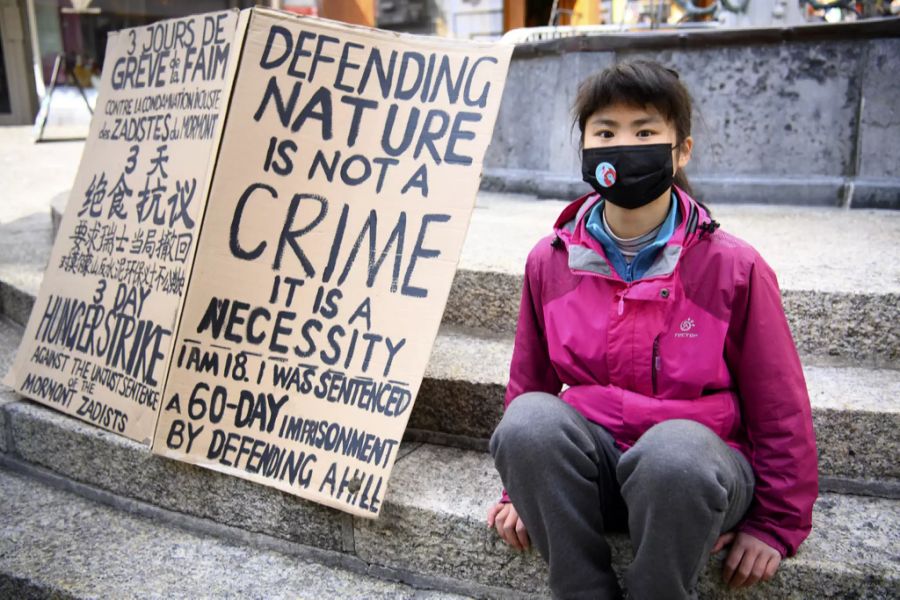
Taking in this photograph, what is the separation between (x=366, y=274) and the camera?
219cm

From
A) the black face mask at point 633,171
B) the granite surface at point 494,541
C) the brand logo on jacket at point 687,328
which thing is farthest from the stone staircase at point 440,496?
the black face mask at point 633,171

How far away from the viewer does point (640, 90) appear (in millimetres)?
1688

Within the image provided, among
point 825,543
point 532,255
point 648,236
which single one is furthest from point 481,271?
point 825,543

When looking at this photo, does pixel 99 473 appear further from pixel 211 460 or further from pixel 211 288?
pixel 211 288

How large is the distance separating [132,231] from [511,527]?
5.19 feet

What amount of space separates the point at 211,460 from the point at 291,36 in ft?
3.88

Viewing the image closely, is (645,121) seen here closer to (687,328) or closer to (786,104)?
(687,328)

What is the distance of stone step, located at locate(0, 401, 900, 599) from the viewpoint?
68.4 inches

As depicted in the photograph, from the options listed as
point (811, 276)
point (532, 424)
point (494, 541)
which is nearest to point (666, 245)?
point (532, 424)

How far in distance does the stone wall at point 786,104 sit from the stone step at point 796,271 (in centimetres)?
15

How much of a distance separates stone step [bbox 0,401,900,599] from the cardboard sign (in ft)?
0.30

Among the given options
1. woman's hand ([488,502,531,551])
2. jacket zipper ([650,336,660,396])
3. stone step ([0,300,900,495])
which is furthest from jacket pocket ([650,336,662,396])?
stone step ([0,300,900,495])

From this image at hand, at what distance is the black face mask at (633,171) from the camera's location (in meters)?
1.69

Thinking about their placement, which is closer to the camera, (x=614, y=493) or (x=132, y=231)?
(x=614, y=493)
